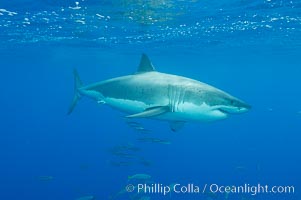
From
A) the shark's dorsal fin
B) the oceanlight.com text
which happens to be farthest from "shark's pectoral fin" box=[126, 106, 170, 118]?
the oceanlight.com text

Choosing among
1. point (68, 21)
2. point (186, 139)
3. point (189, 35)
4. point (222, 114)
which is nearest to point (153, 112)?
point (222, 114)

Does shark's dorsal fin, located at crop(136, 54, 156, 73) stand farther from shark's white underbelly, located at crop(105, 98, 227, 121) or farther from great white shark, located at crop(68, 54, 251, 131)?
shark's white underbelly, located at crop(105, 98, 227, 121)

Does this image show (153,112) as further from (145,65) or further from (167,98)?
(145,65)

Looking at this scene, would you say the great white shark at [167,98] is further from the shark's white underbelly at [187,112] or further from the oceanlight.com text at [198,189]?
the oceanlight.com text at [198,189]

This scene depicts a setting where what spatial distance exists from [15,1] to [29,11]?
194 centimetres

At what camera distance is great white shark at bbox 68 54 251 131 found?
5.95 metres

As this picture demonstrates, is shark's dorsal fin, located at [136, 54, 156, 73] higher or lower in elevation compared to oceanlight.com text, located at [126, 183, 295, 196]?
higher

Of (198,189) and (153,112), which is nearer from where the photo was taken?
(153,112)

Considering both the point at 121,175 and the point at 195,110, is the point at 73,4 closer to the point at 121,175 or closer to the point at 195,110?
the point at 195,110

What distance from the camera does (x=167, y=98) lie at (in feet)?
21.4

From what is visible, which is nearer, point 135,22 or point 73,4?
point 73,4

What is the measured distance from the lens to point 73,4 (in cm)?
1480

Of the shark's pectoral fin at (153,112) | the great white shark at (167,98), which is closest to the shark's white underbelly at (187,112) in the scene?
the great white shark at (167,98)

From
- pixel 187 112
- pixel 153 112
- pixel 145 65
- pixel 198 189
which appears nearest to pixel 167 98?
pixel 187 112
